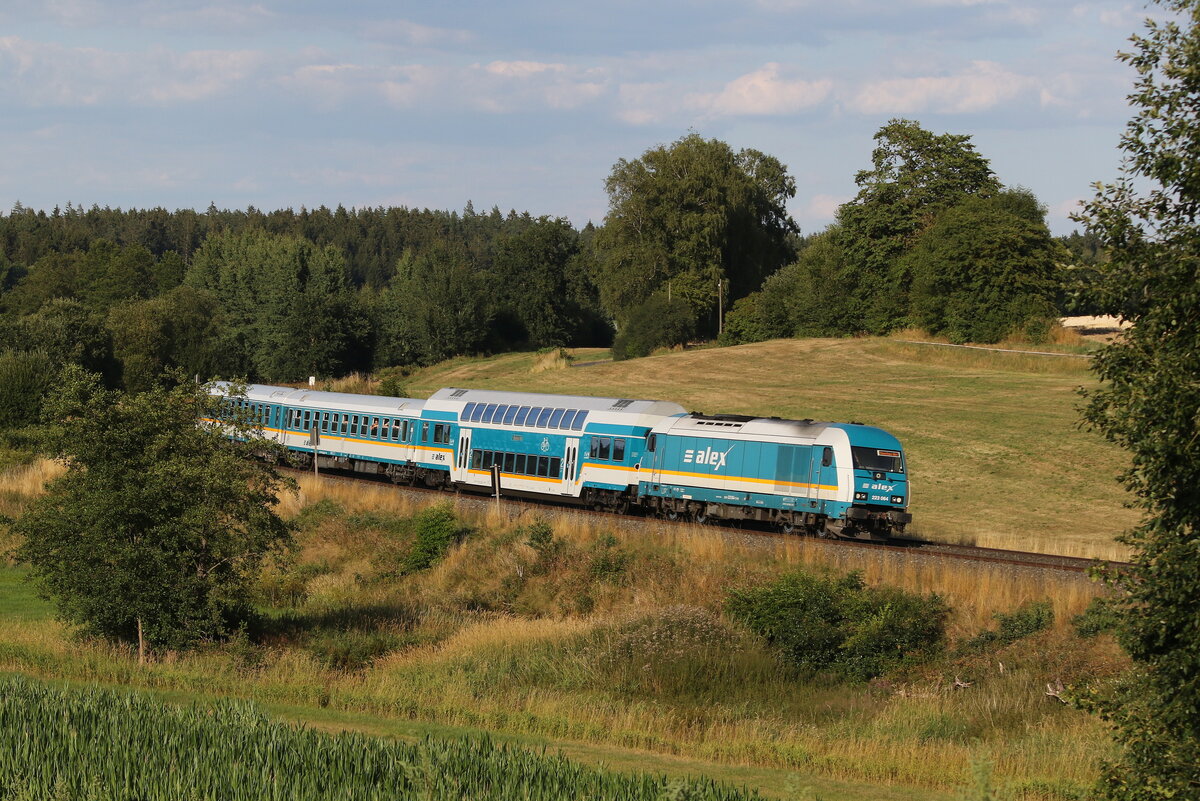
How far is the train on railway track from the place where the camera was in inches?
1312

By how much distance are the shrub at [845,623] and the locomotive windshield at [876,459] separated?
5.69 metres

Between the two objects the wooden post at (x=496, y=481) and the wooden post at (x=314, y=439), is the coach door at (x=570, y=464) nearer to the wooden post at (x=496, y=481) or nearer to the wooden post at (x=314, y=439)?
the wooden post at (x=496, y=481)

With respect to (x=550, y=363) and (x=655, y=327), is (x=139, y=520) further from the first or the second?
(x=655, y=327)

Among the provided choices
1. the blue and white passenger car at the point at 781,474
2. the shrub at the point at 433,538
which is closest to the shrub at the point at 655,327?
the blue and white passenger car at the point at 781,474

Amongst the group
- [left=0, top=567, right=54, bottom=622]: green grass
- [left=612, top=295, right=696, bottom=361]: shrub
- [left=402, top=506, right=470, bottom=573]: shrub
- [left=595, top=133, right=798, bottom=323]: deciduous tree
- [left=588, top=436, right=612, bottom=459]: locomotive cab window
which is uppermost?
[left=595, top=133, right=798, bottom=323]: deciduous tree

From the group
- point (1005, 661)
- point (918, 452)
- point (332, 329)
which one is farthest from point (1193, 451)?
point (332, 329)

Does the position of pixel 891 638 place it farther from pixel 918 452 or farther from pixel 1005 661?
pixel 918 452

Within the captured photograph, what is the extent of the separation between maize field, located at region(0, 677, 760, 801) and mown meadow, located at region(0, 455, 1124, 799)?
3.37 metres

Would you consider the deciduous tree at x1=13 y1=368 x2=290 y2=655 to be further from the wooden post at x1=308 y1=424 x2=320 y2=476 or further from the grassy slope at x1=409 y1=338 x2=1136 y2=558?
the wooden post at x1=308 y1=424 x2=320 y2=476

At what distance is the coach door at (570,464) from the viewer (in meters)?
41.2

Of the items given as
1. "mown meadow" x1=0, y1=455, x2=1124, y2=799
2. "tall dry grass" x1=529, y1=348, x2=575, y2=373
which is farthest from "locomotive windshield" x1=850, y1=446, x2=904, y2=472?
"tall dry grass" x1=529, y1=348, x2=575, y2=373

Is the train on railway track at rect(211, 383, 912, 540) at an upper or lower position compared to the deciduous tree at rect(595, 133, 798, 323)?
lower

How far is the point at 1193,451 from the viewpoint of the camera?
12.5 meters

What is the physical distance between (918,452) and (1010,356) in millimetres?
20430
